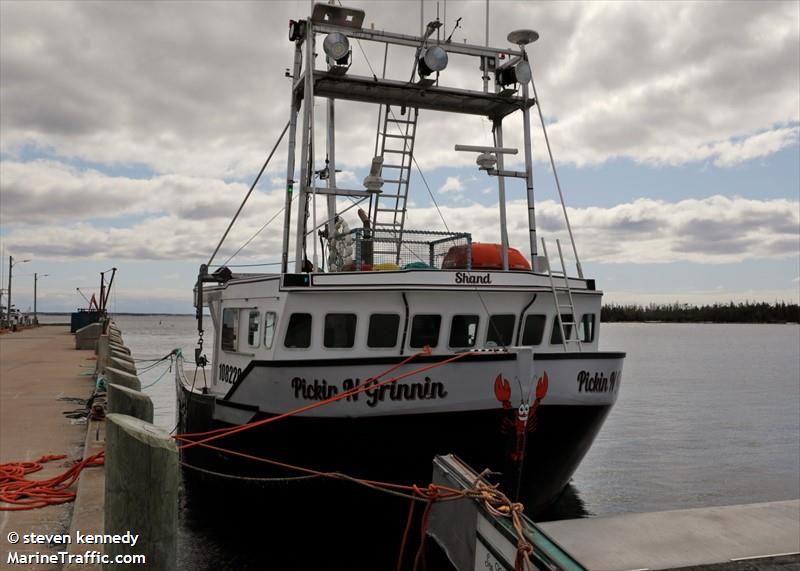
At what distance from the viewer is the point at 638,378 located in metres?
48.9

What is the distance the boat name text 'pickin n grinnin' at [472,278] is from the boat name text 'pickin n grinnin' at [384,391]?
5.71 feet

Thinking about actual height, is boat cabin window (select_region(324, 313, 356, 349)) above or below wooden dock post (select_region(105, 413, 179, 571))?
above

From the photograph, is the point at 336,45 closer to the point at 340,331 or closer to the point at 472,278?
the point at 472,278

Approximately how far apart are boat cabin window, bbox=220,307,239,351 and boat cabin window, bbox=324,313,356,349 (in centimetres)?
279

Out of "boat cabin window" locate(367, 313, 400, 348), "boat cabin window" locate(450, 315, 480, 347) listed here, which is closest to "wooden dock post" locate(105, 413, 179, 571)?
"boat cabin window" locate(367, 313, 400, 348)

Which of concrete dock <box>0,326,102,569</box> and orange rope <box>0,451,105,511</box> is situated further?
orange rope <box>0,451,105,511</box>

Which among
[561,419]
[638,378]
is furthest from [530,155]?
[638,378]

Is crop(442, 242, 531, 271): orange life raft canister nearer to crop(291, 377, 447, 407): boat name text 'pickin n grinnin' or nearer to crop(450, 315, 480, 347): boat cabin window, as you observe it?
crop(450, 315, 480, 347): boat cabin window

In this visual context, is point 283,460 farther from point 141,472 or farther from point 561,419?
point 141,472

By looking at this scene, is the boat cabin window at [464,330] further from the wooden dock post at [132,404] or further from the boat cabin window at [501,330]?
the wooden dock post at [132,404]

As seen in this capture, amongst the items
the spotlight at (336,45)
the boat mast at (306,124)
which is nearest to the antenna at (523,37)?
the spotlight at (336,45)

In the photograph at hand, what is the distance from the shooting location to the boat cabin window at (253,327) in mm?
12031

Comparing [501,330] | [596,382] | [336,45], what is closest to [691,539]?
[596,382]

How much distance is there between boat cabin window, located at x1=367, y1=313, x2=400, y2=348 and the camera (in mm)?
11023
